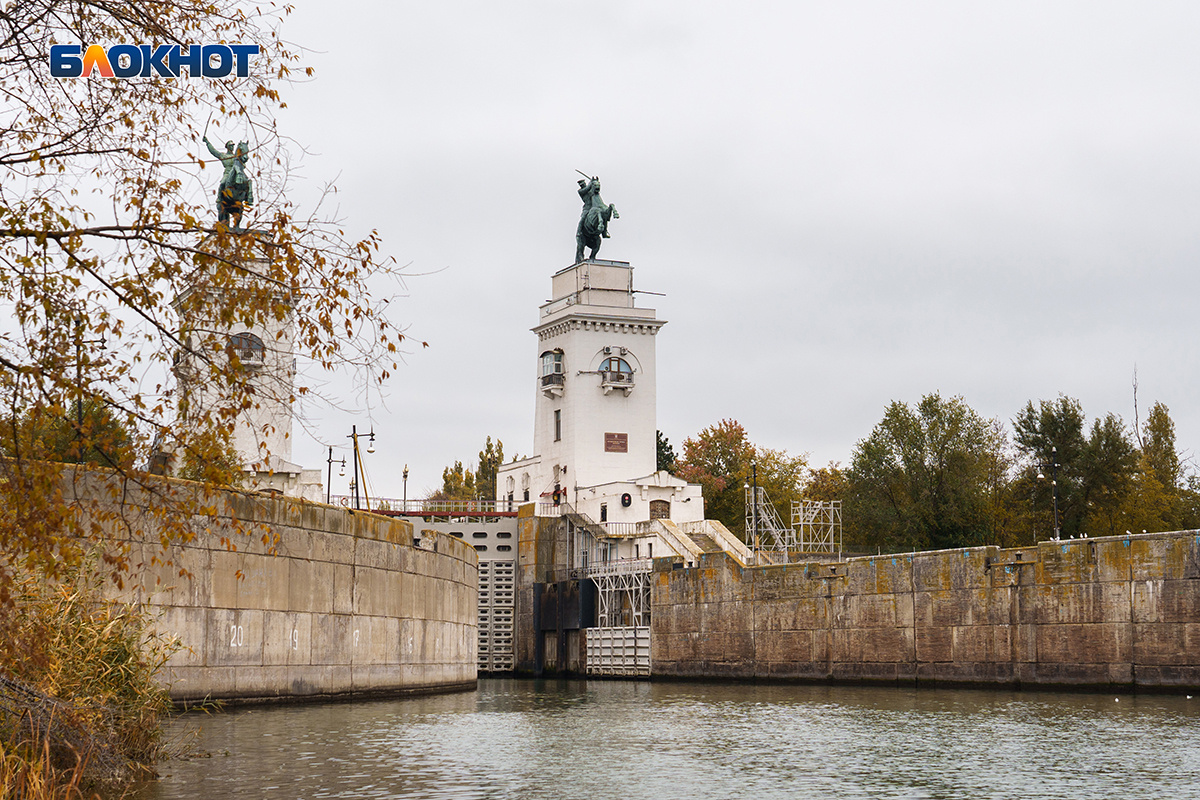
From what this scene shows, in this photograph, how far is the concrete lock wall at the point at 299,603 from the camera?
2986 cm

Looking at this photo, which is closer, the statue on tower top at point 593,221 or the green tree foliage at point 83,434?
the green tree foliage at point 83,434

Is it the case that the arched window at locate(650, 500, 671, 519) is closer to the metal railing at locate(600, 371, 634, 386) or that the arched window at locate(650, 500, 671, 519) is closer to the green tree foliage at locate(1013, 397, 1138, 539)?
the metal railing at locate(600, 371, 634, 386)

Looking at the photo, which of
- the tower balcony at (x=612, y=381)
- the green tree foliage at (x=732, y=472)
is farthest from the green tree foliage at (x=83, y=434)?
the green tree foliage at (x=732, y=472)

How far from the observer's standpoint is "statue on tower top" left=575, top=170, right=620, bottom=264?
75.4 metres

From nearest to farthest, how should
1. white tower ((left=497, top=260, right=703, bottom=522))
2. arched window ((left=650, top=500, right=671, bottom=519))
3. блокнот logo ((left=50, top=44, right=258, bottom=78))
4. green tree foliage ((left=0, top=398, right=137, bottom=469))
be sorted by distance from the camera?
green tree foliage ((left=0, top=398, right=137, bottom=469)) → блокнот logo ((left=50, top=44, right=258, bottom=78)) → arched window ((left=650, top=500, right=671, bottom=519)) → white tower ((left=497, top=260, right=703, bottom=522))

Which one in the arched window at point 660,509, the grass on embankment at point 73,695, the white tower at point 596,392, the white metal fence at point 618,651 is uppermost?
the white tower at point 596,392

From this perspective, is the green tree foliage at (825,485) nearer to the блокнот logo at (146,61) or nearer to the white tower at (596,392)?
the white tower at (596,392)

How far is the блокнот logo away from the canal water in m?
Answer: 9.02

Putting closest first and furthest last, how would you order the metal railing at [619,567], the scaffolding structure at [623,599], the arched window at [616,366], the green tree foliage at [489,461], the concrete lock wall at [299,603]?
the concrete lock wall at [299,603] < the scaffolding structure at [623,599] < the metal railing at [619,567] < the arched window at [616,366] < the green tree foliage at [489,461]

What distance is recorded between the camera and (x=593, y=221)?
7519cm

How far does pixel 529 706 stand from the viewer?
39.6m

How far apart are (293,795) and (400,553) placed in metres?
21.3

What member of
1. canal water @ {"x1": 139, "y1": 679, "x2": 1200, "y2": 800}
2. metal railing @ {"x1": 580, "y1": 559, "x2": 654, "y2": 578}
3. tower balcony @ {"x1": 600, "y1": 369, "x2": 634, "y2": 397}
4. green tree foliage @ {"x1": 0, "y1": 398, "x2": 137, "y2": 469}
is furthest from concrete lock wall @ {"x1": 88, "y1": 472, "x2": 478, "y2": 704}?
tower balcony @ {"x1": 600, "y1": 369, "x2": 634, "y2": 397}

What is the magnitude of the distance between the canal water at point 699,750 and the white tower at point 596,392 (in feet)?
107
